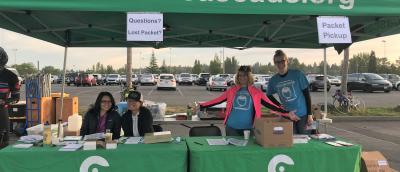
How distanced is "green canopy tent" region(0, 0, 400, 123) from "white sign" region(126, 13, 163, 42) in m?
0.08

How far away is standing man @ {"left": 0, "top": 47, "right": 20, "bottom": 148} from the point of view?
558 cm

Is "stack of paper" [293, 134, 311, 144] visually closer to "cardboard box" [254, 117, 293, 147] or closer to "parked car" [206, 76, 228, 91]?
"cardboard box" [254, 117, 293, 147]

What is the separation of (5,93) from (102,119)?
157 cm

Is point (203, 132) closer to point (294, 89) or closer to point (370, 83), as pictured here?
point (294, 89)

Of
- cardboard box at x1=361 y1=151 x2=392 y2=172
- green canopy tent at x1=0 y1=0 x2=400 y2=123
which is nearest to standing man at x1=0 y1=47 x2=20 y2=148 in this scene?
green canopy tent at x1=0 y1=0 x2=400 y2=123

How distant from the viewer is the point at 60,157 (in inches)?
154

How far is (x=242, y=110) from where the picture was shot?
5094 millimetres

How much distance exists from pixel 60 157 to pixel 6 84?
231 centimetres

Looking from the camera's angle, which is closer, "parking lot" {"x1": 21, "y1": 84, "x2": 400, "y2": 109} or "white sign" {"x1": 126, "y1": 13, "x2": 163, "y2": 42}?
"white sign" {"x1": 126, "y1": 13, "x2": 163, "y2": 42}

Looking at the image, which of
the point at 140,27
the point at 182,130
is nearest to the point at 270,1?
the point at 140,27

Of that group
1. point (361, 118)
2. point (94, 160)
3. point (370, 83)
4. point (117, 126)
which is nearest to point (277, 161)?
point (94, 160)

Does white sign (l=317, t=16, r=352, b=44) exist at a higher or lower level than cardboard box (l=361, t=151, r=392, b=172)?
higher

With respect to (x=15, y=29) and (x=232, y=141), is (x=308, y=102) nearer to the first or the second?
(x=232, y=141)

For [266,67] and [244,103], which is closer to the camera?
[244,103]
